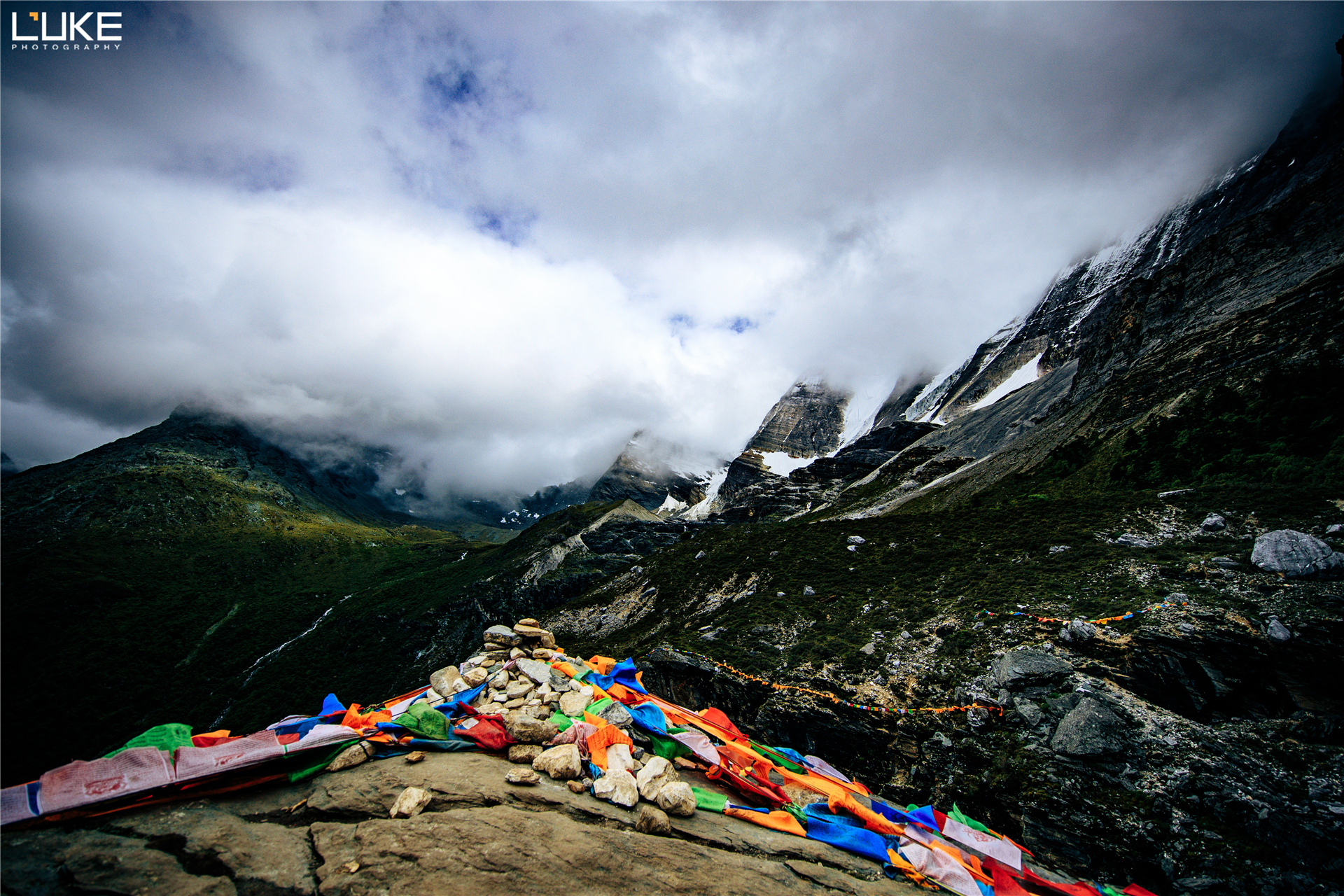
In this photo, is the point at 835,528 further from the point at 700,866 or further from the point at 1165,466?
the point at 700,866

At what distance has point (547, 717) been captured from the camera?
10.4 m

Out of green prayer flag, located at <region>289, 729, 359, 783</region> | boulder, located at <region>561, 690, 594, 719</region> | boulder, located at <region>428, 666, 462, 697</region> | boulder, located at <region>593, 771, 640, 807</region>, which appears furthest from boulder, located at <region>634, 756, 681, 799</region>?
boulder, located at <region>428, 666, 462, 697</region>

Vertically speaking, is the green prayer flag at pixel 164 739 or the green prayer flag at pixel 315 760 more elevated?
the green prayer flag at pixel 164 739

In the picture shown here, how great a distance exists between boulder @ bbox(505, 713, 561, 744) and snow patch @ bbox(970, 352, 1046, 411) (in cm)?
12018

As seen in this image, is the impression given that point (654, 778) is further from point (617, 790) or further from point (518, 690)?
point (518, 690)

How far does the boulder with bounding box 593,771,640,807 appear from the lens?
277 inches

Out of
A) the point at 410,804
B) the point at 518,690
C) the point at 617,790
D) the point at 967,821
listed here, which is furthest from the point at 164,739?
the point at 967,821

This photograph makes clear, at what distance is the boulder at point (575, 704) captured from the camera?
34.2 ft

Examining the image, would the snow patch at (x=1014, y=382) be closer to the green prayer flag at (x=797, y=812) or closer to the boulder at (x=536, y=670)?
the green prayer flag at (x=797, y=812)

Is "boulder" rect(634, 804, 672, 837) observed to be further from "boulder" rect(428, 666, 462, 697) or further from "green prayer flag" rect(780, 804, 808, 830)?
"boulder" rect(428, 666, 462, 697)

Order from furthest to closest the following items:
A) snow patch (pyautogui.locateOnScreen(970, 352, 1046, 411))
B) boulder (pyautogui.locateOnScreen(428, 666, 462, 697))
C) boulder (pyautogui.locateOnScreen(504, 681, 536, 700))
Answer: snow patch (pyautogui.locateOnScreen(970, 352, 1046, 411))
boulder (pyautogui.locateOnScreen(428, 666, 462, 697))
boulder (pyautogui.locateOnScreen(504, 681, 536, 700))

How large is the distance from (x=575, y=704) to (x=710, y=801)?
4.11m

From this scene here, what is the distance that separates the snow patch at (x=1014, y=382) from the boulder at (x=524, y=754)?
4749 inches

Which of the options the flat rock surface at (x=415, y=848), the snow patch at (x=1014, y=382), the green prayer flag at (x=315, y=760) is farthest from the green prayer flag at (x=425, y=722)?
the snow patch at (x=1014, y=382)
